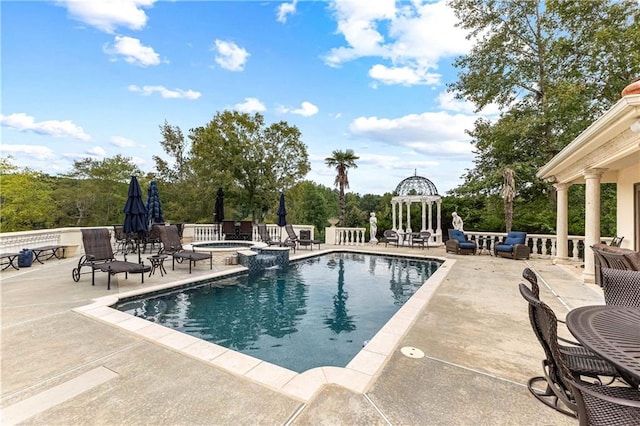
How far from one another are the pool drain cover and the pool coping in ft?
0.36

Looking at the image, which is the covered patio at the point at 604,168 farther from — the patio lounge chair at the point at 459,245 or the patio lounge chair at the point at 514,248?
the patio lounge chair at the point at 459,245

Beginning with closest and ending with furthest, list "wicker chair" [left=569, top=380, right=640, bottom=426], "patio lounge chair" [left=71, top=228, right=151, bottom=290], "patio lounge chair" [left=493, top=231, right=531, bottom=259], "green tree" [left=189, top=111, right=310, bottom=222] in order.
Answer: "wicker chair" [left=569, top=380, right=640, bottom=426] < "patio lounge chair" [left=71, top=228, right=151, bottom=290] < "patio lounge chair" [left=493, top=231, right=531, bottom=259] < "green tree" [left=189, top=111, right=310, bottom=222]

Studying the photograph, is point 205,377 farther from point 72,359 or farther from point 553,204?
point 553,204

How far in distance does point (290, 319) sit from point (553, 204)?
15.6 metres

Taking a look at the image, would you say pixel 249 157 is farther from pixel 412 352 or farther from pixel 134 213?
pixel 412 352

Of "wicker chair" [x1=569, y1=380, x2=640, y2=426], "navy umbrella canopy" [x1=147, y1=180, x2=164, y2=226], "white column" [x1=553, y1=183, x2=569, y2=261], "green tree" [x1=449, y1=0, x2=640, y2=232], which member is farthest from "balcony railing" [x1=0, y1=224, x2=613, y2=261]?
"wicker chair" [x1=569, y1=380, x2=640, y2=426]

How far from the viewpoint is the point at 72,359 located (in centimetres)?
303

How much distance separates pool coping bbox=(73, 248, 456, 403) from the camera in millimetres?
2609

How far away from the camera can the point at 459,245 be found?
11852 millimetres

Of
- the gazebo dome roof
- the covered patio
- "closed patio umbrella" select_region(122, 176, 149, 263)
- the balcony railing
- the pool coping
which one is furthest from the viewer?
the gazebo dome roof

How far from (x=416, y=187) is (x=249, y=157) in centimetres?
1049

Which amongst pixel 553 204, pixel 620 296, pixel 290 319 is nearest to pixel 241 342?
pixel 290 319

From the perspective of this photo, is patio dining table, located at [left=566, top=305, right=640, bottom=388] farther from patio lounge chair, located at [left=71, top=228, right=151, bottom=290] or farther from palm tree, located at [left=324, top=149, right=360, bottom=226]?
palm tree, located at [left=324, top=149, right=360, bottom=226]

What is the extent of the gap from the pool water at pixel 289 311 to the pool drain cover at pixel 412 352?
0.77 meters
